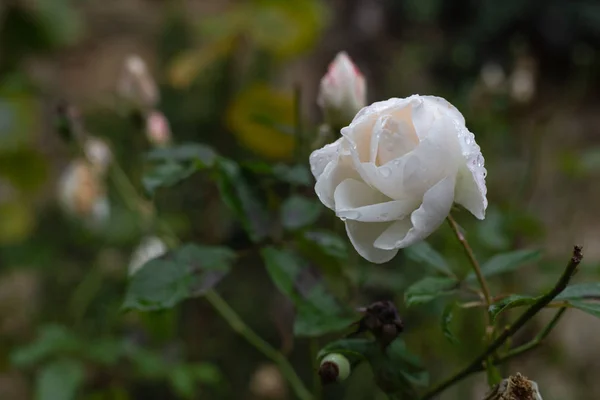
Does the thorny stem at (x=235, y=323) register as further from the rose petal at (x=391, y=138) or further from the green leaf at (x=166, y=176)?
the rose petal at (x=391, y=138)

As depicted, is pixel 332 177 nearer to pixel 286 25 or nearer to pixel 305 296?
pixel 305 296

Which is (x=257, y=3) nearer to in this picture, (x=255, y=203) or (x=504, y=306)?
(x=255, y=203)

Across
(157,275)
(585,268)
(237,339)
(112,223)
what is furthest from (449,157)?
(237,339)

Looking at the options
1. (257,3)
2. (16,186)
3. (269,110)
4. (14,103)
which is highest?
(257,3)

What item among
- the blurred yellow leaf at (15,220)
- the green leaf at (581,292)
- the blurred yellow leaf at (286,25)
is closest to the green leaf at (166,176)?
the green leaf at (581,292)

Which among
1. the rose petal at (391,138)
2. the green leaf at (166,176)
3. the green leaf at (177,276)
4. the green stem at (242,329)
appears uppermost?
the rose petal at (391,138)

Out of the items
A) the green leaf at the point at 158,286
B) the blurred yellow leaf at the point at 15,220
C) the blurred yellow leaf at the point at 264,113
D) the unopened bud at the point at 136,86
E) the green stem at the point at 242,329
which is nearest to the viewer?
the green leaf at the point at 158,286

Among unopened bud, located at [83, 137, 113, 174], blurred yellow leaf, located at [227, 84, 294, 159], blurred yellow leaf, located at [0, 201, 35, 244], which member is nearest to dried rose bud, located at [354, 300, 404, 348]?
unopened bud, located at [83, 137, 113, 174]

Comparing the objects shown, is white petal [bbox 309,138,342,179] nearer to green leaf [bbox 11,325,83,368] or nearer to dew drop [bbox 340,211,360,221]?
dew drop [bbox 340,211,360,221]
